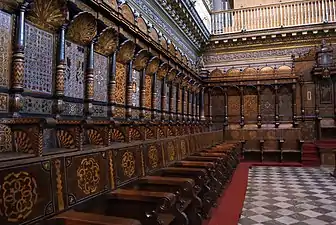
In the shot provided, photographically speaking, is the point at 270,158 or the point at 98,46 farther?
the point at 270,158

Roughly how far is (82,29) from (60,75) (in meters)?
0.66

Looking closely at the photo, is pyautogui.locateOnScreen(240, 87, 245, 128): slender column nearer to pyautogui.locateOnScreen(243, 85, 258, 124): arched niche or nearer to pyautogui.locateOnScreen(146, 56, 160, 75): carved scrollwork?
pyautogui.locateOnScreen(243, 85, 258, 124): arched niche

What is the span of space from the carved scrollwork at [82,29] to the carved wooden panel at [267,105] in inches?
295

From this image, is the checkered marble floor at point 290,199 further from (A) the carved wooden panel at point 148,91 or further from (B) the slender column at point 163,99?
(A) the carved wooden panel at point 148,91

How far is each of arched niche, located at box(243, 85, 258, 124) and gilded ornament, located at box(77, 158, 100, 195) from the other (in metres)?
8.14

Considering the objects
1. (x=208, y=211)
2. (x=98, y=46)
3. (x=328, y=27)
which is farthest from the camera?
(x=328, y=27)

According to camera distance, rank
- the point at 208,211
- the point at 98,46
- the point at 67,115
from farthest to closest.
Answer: the point at 98,46, the point at 208,211, the point at 67,115

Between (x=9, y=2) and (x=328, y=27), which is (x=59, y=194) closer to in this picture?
(x=9, y=2)

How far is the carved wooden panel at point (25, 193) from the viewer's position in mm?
1270

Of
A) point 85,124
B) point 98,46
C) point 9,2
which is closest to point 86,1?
point 98,46

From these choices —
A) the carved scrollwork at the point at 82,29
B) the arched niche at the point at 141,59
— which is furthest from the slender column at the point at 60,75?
the arched niche at the point at 141,59

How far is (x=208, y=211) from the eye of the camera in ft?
10.0

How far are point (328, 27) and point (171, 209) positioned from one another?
9.49 meters

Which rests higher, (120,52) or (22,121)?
(120,52)
